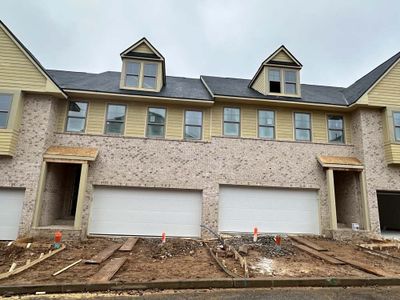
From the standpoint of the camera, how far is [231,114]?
12273mm

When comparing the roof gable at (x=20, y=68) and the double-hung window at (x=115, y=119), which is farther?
the double-hung window at (x=115, y=119)

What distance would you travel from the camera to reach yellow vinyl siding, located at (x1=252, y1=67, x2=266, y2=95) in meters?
13.2

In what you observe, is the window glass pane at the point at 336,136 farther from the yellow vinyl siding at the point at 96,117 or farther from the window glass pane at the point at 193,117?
the yellow vinyl siding at the point at 96,117

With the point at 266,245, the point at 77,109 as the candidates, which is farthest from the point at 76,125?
the point at 266,245

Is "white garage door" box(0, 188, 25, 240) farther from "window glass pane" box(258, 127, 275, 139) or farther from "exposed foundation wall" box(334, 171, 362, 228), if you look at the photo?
"exposed foundation wall" box(334, 171, 362, 228)

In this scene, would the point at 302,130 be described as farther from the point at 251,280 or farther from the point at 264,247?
the point at 251,280

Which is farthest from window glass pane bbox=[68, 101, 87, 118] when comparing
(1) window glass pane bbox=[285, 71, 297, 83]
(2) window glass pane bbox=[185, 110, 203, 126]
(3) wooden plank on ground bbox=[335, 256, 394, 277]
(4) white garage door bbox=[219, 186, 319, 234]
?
(3) wooden plank on ground bbox=[335, 256, 394, 277]

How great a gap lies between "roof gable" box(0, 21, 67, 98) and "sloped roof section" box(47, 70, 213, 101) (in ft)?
2.99

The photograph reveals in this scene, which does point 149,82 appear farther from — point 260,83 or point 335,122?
point 335,122

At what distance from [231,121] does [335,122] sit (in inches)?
230

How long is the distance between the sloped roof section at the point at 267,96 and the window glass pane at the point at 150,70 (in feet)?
10.3

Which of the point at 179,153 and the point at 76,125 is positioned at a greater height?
the point at 76,125

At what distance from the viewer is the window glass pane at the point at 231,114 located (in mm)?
12211

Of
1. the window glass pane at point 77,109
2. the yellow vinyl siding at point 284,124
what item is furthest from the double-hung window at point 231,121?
the window glass pane at point 77,109
